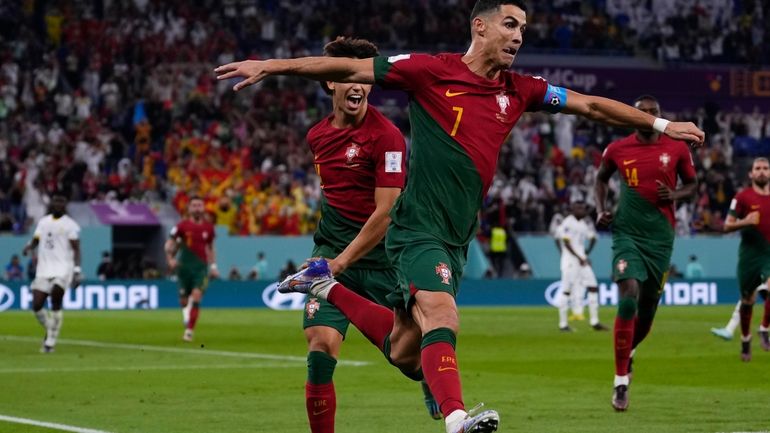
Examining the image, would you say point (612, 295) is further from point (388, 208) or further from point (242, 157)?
point (388, 208)

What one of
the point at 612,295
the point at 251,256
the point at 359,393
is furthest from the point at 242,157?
the point at 359,393

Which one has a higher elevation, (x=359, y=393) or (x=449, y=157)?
(x=449, y=157)

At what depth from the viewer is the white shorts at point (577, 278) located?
28203 millimetres

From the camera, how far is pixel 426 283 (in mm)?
7762

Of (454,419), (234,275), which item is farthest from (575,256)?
(454,419)

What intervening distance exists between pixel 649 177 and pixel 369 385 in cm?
378

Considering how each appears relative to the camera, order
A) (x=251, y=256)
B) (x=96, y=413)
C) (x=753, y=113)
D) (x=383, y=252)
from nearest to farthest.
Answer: (x=383, y=252)
(x=96, y=413)
(x=251, y=256)
(x=753, y=113)

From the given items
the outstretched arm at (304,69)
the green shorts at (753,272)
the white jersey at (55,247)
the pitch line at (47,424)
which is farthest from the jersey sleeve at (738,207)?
the outstretched arm at (304,69)

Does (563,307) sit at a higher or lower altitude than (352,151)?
lower

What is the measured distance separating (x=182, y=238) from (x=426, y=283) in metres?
17.9

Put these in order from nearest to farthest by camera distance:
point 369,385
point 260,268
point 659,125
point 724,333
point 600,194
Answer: point 659,125 < point 600,194 < point 369,385 < point 724,333 < point 260,268

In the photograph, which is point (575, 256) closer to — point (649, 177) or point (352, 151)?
point (649, 177)

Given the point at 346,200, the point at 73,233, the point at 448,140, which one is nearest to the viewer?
the point at 448,140

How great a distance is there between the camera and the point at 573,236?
2878cm
